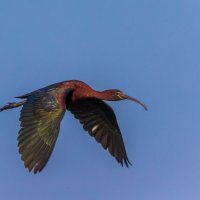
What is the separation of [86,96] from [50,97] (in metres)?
2.49

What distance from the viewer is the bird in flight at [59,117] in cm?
1597

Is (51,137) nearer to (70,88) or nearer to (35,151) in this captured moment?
(35,151)

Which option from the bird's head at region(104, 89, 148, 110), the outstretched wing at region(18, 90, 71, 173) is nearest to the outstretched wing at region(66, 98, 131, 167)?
the bird's head at region(104, 89, 148, 110)

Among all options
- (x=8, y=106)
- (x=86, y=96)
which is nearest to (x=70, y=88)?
(x=86, y=96)

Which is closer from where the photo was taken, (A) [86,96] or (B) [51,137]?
(B) [51,137]

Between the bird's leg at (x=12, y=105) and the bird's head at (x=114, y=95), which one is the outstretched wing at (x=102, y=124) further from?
the bird's leg at (x=12, y=105)

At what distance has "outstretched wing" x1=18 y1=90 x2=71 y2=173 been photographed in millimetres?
15680

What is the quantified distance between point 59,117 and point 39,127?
546mm

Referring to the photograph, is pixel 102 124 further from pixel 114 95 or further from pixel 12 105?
pixel 12 105

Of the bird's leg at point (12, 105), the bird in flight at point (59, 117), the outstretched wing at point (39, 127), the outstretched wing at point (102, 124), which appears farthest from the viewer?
the outstretched wing at point (102, 124)

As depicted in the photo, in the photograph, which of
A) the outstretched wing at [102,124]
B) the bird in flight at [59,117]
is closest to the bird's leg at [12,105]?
the bird in flight at [59,117]

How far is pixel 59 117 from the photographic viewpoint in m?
16.9

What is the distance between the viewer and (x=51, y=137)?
53.5 feet

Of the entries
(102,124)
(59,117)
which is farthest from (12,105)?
(59,117)
